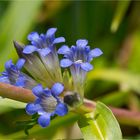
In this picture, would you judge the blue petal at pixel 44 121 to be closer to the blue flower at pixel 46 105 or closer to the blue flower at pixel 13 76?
the blue flower at pixel 46 105

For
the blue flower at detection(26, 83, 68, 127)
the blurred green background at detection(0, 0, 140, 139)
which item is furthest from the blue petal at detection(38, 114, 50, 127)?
the blurred green background at detection(0, 0, 140, 139)

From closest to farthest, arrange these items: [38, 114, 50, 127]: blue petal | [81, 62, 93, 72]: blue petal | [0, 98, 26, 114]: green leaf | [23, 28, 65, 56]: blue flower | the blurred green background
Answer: [38, 114, 50, 127]: blue petal < [81, 62, 93, 72]: blue petal < [23, 28, 65, 56]: blue flower < [0, 98, 26, 114]: green leaf < the blurred green background

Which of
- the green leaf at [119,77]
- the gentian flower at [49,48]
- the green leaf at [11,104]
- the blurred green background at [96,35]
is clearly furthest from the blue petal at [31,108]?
the green leaf at [119,77]

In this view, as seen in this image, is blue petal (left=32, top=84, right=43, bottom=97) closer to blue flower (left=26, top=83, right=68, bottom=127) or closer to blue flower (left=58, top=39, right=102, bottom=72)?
blue flower (left=26, top=83, right=68, bottom=127)

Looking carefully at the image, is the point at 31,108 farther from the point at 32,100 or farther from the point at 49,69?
the point at 49,69

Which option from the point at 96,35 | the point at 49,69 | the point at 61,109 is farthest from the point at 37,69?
the point at 96,35

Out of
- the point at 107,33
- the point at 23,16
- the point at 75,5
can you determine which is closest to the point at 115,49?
the point at 107,33
